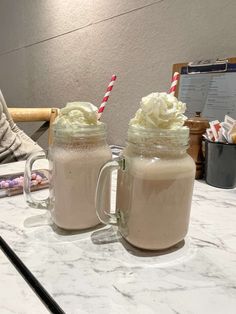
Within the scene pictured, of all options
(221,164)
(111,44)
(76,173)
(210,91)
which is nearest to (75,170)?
(76,173)

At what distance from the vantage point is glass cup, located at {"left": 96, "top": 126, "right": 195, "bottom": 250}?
15.3 inches

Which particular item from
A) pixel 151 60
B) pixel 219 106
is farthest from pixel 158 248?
pixel 151 60

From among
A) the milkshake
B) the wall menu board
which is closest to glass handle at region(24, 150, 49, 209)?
the milkshake

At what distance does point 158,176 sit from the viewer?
1.26 feet

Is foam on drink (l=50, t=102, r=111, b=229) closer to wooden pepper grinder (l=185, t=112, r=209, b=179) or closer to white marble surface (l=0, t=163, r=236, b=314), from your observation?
white marble surface (l=0, t=163, r=236, b=314)

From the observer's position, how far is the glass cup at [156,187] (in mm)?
389

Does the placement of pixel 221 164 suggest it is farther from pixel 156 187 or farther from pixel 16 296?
pixel 16 296

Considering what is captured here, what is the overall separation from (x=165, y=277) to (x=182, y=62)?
0.90 m

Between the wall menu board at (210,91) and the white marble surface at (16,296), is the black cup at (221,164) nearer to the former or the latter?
the wall menu board at (210,91)

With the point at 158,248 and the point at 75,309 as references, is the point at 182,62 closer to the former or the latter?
the point at 158,248

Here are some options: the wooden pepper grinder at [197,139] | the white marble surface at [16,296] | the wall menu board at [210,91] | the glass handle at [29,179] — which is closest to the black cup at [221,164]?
the wooden pepper grinder at [197,139]

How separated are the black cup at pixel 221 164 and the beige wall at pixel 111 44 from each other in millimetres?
374

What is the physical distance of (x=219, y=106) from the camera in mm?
921

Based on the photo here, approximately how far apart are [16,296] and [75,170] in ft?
0.63
